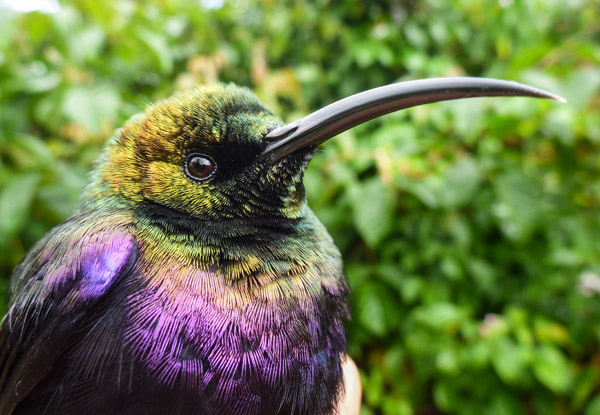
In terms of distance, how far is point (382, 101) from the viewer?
2.61 ft

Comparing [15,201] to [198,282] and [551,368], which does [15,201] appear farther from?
[551,368]

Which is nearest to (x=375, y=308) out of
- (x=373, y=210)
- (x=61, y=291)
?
(x=373, y=210)

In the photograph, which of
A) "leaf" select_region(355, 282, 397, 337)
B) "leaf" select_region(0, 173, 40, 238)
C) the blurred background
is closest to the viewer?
"leaf" select_region(0, 173, 40, 238)

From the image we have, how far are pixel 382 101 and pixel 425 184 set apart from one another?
1104 millimetres

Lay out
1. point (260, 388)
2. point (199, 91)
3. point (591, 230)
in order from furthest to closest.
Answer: point (591, 230) → point (199, 91) → point (260, 388)

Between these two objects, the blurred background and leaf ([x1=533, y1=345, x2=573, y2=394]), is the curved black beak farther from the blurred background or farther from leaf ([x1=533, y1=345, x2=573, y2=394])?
leaf ([x1=533, y1=345, x2=573, y2=394])

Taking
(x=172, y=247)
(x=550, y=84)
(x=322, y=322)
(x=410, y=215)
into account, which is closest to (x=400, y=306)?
(x=410, y=215)

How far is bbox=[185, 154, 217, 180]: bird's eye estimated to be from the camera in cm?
88

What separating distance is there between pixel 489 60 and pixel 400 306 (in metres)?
1.82

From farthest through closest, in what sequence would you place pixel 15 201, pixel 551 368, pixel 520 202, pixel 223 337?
pixel 551 368, pixel 520 202, pixel 15 201, pixel 223 337

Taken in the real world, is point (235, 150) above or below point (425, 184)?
above

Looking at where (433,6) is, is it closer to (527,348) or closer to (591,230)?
(591,230)

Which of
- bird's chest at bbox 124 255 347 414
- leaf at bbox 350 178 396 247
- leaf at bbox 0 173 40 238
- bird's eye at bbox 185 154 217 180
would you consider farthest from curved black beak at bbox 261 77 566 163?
leaf at bbox 0 173 40 238

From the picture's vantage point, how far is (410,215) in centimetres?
211
